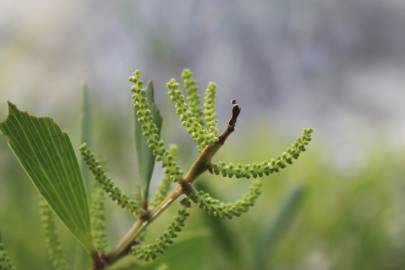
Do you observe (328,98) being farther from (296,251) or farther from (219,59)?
(296,251)

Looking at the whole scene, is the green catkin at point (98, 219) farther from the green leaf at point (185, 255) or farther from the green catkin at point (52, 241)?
the green leaf at point (185, 255)

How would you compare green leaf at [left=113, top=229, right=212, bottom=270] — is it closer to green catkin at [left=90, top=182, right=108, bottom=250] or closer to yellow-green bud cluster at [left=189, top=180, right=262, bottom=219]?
green catkin at [left=90, top=182, right=108, bottom=250]

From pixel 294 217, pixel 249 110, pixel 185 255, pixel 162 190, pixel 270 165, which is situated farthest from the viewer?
pixel 249 110

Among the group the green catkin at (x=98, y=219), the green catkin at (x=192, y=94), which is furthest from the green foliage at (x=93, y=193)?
the green catkin at (x=192, y=94)

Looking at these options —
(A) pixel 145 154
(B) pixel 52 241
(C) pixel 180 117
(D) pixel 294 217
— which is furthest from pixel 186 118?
(D) pixel 294 217

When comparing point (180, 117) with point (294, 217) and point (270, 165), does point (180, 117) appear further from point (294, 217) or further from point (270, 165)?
point (294, 217)

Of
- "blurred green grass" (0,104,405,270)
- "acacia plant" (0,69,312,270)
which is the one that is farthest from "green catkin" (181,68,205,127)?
"blurred green grass" (0,104,405,270)

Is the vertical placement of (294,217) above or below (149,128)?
below
